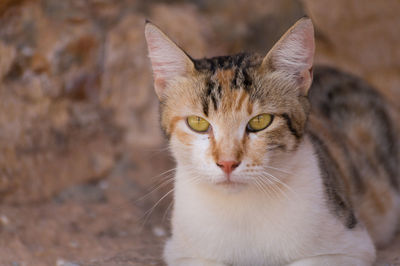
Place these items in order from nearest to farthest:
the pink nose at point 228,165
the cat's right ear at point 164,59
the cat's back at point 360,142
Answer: the pink nose at point 228,165 < the cat's right ear at point 164,59 < the cat's back at point 360,142

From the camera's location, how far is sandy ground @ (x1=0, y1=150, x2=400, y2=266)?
12.4 feet

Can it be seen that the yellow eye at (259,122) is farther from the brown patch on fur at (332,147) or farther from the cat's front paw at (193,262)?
the brown patch on fur at (332,147)

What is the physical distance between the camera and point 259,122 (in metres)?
2.90

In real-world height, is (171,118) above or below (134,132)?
above

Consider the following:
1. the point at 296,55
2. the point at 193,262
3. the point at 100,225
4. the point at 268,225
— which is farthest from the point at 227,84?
the point at 100,225

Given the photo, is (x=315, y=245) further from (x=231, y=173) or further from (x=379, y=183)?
(x=379, y=183)

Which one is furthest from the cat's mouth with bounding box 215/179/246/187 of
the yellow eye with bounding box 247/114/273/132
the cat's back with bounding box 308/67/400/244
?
the cat's back with bounding box 308/67/400/244

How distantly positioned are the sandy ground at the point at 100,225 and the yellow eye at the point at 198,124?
20.8 inches

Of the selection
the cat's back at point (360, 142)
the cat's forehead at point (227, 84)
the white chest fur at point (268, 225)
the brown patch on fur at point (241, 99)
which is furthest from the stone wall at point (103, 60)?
the brown patch on fur at point (241, 99)

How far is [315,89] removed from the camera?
4.38 m

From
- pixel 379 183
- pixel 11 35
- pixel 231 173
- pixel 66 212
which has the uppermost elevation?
pixel 11 35

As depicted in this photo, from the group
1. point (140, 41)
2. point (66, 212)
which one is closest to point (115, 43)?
point (140, 41)

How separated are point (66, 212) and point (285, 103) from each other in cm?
251

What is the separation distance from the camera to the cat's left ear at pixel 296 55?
2.94 metres
